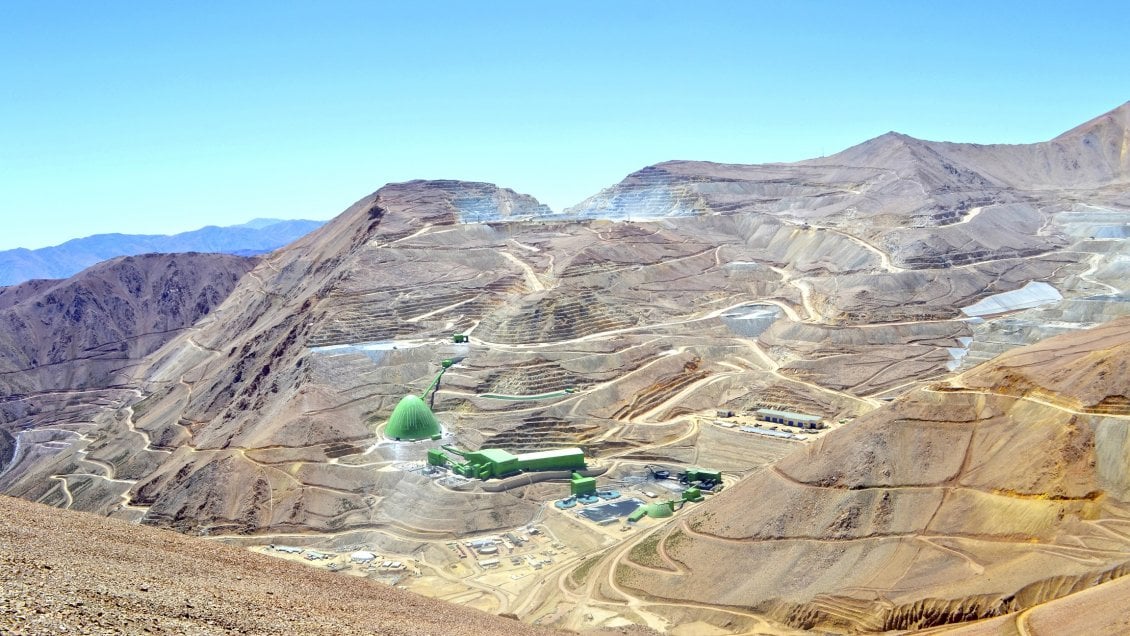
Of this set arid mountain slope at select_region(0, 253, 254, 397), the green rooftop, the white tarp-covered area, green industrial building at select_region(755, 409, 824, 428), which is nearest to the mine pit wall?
green industrial building at select_region(755, 409, 824, 428)

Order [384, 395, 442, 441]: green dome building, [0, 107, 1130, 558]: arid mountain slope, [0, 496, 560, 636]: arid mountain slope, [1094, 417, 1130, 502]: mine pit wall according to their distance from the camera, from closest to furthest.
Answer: [0, 496, 560, 636]: arid mountain slope, [1094, 417, 1130, 502]: mine pit wall, [0, 107, 1130, 558]: arid mountain slope, [384, 395, 442, 441]: green dome building

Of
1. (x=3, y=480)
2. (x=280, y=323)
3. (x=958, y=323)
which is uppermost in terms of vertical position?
(x=280, y=323)

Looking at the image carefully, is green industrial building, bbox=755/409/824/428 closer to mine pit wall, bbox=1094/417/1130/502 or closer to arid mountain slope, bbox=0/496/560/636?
mine pit wall, bbox=1094/417/1130/502

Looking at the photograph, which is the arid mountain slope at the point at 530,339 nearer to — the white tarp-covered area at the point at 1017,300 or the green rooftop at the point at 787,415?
the white tarp-covered area at the point at 1017,300

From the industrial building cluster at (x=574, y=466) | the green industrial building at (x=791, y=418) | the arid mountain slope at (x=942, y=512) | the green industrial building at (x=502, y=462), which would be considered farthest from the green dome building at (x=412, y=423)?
the arid mountain slope at (x=942, y=512)

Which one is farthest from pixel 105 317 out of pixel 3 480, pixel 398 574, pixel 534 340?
pixel 398 574

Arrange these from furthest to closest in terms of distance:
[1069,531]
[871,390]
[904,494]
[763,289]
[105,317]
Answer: [105,317] → [763,289] → [871,390] → [904,494] → [1069,531]

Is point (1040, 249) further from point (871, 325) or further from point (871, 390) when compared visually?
point (871, 390)
